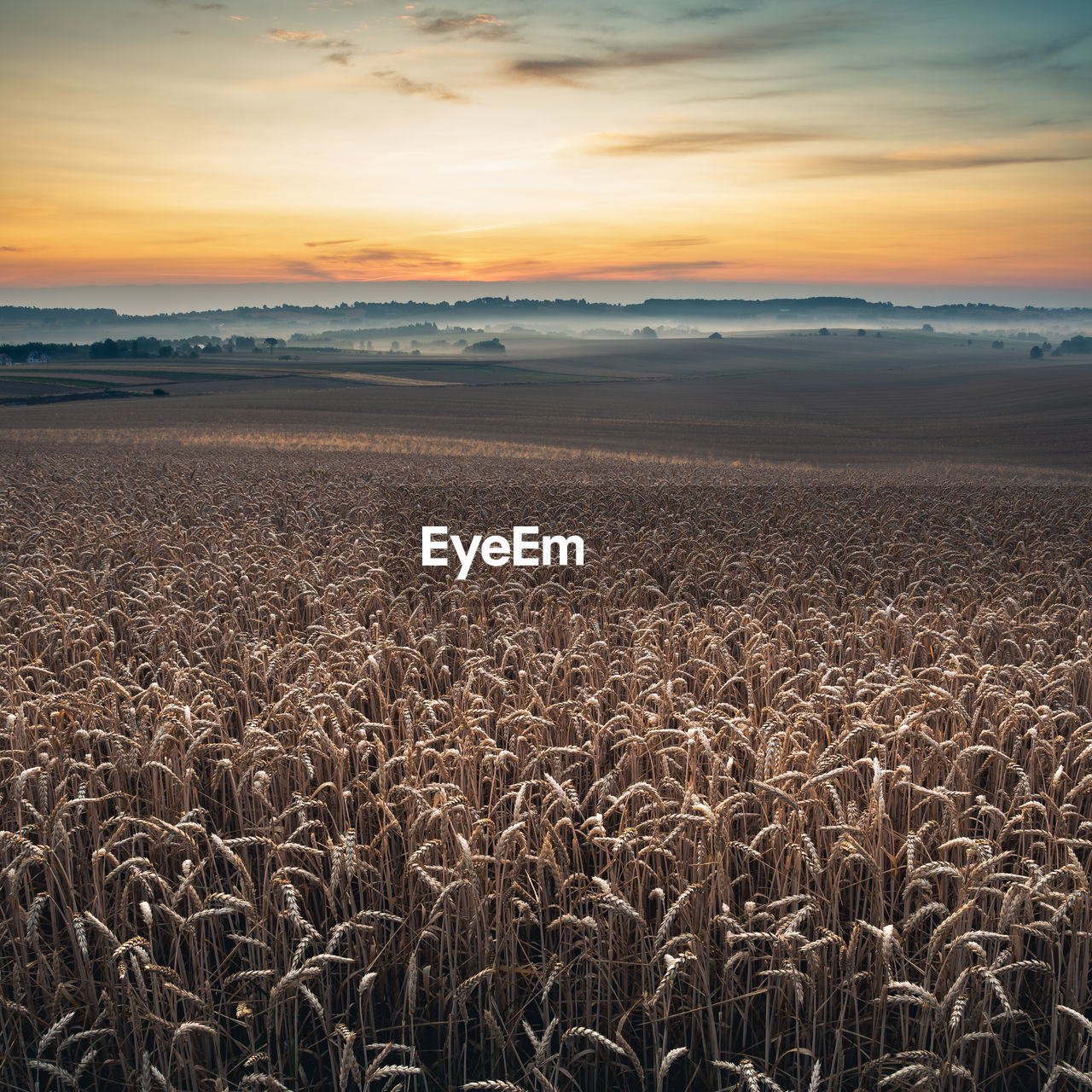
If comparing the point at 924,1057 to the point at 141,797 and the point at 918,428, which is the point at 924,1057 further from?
the point at 918,428

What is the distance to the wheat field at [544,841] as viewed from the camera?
125 inches

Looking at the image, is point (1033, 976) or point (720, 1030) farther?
point (1033, 976)

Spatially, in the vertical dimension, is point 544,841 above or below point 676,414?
below

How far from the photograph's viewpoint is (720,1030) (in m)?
3.42

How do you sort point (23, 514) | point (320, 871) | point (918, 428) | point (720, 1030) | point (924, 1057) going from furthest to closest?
point (918, 428), point (23, 514), point (320, 871), point (720, 1030), point (924, 1057)

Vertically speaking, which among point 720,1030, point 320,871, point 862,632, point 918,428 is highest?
point 918,428

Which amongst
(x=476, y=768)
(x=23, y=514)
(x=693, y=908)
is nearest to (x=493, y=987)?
(x=693, y=908)

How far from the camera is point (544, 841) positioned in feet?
11.3

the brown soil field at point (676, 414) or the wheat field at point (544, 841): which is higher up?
the brown soil field at point (676, 414)

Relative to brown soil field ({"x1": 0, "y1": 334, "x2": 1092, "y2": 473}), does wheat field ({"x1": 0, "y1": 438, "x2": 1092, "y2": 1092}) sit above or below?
below

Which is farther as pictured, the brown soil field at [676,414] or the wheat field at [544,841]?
the brown soil field at [676,414]

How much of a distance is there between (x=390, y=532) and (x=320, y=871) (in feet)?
29.0

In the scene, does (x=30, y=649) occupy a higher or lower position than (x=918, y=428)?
lower

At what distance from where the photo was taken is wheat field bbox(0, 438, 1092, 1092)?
3.17 m
